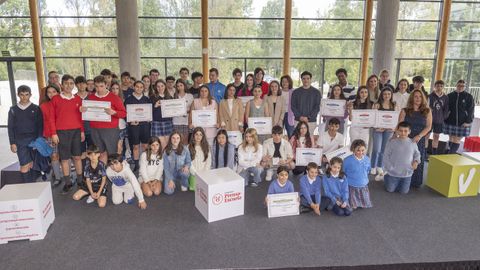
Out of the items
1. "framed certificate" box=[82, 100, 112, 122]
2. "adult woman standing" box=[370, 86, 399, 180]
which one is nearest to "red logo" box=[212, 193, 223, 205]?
"framed certificate" box=[82, 100, 112, 122]

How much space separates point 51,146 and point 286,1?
8.40 m

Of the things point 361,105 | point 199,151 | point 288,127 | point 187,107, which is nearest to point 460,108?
point 361,105

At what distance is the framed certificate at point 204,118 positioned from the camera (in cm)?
619

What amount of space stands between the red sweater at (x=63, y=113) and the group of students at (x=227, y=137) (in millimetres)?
14

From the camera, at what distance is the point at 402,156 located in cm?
562

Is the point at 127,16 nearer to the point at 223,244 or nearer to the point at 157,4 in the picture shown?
the point at 157,4

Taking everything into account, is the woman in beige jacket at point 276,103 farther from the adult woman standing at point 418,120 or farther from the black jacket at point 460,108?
the black jacket at point 460,108

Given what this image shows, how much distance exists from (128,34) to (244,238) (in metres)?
8.42

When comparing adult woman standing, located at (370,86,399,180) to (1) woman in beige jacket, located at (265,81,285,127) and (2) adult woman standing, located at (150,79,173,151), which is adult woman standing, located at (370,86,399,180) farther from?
(2) adult woman standing, located at (150,79,173,151)

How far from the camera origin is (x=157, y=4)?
11.2 m

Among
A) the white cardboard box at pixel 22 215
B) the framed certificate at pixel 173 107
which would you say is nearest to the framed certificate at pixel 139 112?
the framed certificate at pixel 173 107

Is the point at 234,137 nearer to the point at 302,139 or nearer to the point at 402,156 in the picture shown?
the point at 302,139


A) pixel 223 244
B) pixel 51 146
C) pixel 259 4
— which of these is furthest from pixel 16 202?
pixel 259 4

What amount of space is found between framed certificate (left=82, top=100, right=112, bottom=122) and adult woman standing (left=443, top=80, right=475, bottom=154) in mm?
6500
